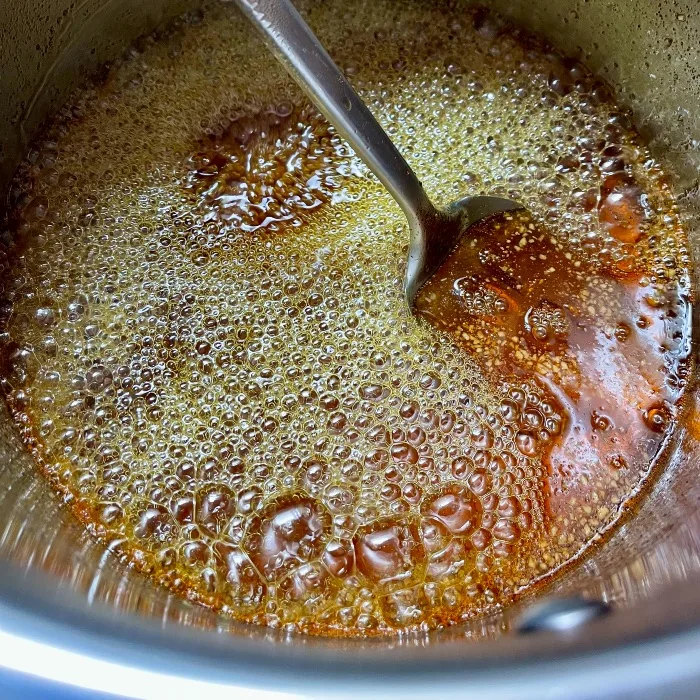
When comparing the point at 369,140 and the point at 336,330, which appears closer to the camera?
the point at 369,140

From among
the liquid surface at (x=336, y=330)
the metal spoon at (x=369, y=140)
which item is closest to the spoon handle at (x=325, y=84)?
the metal spoon at (x=369, y=140)

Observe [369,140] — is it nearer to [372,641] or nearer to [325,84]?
[325,84]

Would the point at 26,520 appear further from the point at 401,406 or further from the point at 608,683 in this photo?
the point at 608,683

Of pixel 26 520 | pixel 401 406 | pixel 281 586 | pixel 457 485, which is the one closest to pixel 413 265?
pixel 401 406

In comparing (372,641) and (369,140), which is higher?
(369,140)

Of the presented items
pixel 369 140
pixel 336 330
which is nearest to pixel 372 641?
pixel 336 330

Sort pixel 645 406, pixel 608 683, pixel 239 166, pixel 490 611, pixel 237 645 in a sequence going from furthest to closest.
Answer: pixel 239 166, pixel 645 406, pixel 490 611, pixel 237 645, pixel 608 683
